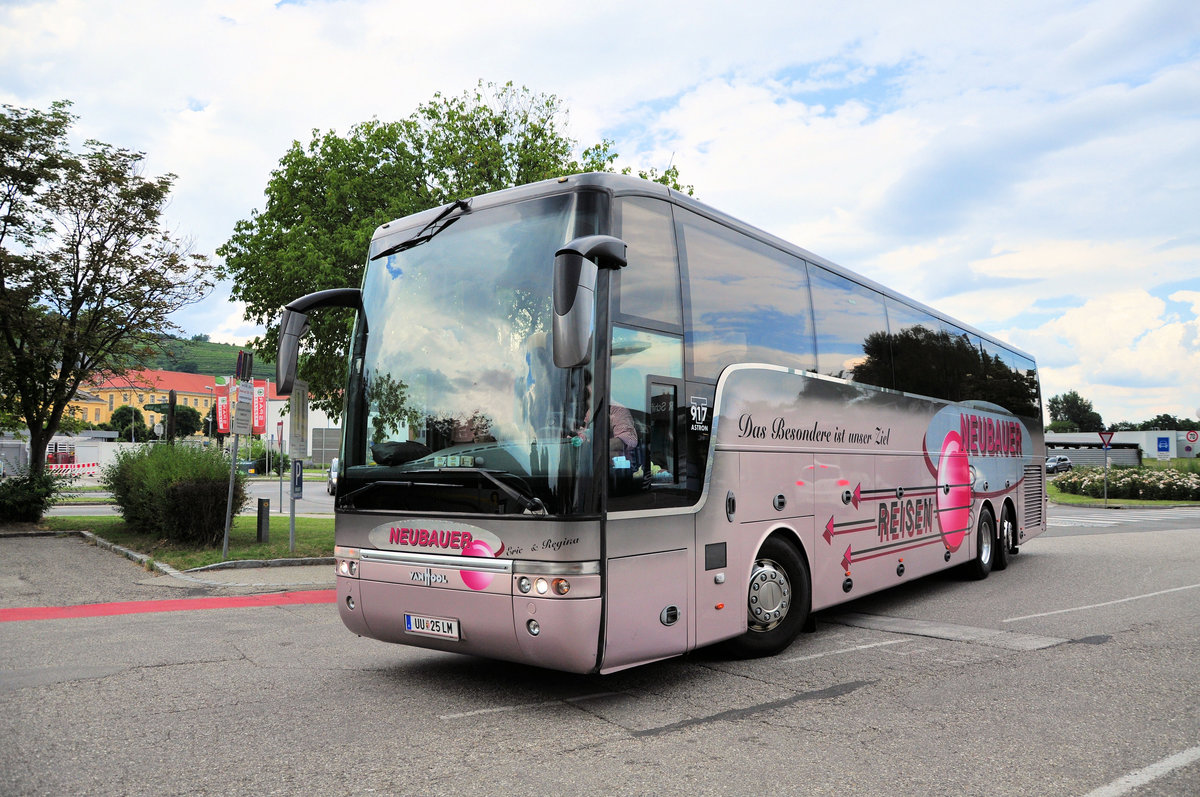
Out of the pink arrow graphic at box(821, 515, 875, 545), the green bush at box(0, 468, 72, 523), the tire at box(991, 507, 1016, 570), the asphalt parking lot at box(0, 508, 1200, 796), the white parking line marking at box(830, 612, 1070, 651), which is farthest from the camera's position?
the green bush at box(0, 468, 72, 523)

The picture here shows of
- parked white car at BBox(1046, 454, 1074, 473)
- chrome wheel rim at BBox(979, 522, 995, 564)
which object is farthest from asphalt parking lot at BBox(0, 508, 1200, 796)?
parked white car at BBox(1046, 454, 1074, 473)

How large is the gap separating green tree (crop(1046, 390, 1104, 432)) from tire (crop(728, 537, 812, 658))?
454ft

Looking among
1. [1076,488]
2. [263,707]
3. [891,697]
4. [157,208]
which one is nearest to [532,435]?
[263,707]

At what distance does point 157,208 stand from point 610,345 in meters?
18.7

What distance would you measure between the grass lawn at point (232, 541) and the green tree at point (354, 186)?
9.65 feet

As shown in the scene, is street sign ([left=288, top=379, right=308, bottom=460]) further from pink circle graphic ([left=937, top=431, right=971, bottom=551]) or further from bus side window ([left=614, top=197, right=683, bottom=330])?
pink circle graphic ([left=937, top=431, right=971, bottom=551])

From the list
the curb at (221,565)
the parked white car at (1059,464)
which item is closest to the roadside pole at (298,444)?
the curb at (221,565)

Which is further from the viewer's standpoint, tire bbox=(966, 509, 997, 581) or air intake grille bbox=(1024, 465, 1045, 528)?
air intake grille bbox=(1024, 465, 1045, 528)

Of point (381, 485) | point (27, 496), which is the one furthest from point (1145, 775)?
point (27, 496)

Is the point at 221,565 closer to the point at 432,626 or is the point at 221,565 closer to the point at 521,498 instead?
the point at 432,626

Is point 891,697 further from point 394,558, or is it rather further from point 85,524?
point 85,524

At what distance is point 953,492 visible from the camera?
11.1 metres

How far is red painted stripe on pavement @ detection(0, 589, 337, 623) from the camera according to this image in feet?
32.2

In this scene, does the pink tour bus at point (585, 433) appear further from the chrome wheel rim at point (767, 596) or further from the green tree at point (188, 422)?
the green tree at point (188, 422)
